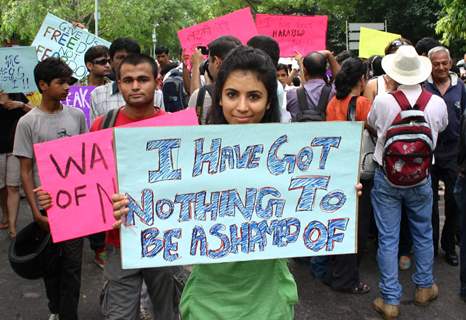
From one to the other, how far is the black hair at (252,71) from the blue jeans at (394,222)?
1.80 metres

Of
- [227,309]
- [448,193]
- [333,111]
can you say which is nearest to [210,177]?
[227,309]

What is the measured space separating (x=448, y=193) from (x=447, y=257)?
2.00ft

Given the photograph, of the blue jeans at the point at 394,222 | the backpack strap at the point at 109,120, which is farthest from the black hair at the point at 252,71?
the blue jeans at the point at 394,222

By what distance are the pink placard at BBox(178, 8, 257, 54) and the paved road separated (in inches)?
111

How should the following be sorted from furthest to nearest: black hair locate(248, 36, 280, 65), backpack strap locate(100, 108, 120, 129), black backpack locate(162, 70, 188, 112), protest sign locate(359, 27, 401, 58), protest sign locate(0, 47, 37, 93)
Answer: black backpack locate(162, 70, 188, 112), protest sign locate(359, 27, 401, 58), protest sign locate(0, 47, 37, 93), black hair locate(248, 36, 280, 65), backpack strap locate(100, 108, 120, 129)

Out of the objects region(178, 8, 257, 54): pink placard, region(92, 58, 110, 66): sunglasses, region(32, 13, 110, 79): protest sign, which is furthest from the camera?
region(32, 13, 110, 79): protest sign

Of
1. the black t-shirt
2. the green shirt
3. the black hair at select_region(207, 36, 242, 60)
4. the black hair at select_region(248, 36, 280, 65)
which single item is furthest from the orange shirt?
the black t-shirt

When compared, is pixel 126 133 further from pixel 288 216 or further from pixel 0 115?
pixel 0 115

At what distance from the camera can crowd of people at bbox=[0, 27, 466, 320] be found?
6.98 feet

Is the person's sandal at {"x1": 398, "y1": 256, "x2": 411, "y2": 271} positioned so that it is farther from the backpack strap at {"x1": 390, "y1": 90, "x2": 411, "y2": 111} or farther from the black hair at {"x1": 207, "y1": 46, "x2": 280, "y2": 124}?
the black hair at {"x1": 207, "y1": 46, "x2": 280, "y2": 124}

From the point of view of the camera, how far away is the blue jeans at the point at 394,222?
12.2 ft

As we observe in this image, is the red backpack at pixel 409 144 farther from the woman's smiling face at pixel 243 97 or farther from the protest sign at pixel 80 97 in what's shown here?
the protest sign at pixel 80 97

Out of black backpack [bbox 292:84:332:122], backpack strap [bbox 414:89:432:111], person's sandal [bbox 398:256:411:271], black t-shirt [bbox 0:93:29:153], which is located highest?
backpack strap [bbox 414:89:432:111]

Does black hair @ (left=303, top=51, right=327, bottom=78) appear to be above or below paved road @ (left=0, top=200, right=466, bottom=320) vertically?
above
